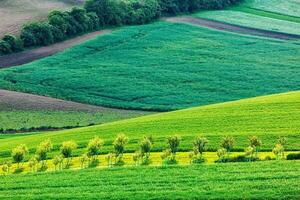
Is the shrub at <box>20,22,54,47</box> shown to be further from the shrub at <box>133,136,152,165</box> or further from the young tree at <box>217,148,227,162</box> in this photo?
the young tree at <box>217,148,227,162</box>

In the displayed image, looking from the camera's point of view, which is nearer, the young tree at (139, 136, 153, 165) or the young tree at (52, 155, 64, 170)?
the young tree at (52, 155, 64, 170)

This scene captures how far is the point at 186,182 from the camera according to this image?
37312 millimetres

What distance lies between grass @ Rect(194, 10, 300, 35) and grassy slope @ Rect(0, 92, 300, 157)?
199ft

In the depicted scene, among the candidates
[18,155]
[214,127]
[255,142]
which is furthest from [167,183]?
[214,127]

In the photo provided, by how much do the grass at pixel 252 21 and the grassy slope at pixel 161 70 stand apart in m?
11.6

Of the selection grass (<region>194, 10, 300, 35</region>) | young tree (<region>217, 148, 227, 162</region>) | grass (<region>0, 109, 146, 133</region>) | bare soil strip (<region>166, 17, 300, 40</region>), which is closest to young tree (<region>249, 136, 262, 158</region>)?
young tree (<region>217, 148, 227, 162</region>)

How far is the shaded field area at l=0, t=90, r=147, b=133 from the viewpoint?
215 ft

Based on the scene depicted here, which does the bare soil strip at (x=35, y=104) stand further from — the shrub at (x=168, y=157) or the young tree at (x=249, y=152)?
the young tree at (x=249, y=152)

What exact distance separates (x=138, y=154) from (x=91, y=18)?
6407 centimetres

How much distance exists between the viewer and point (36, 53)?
93.1 metres

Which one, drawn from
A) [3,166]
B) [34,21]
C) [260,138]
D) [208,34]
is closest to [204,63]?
[208,34]

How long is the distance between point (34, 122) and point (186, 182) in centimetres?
3272

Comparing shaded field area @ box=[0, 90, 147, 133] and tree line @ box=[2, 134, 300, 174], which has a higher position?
tree line @ box=[2, 134, 300, 174]

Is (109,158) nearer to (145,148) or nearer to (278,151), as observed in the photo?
(145,148)
